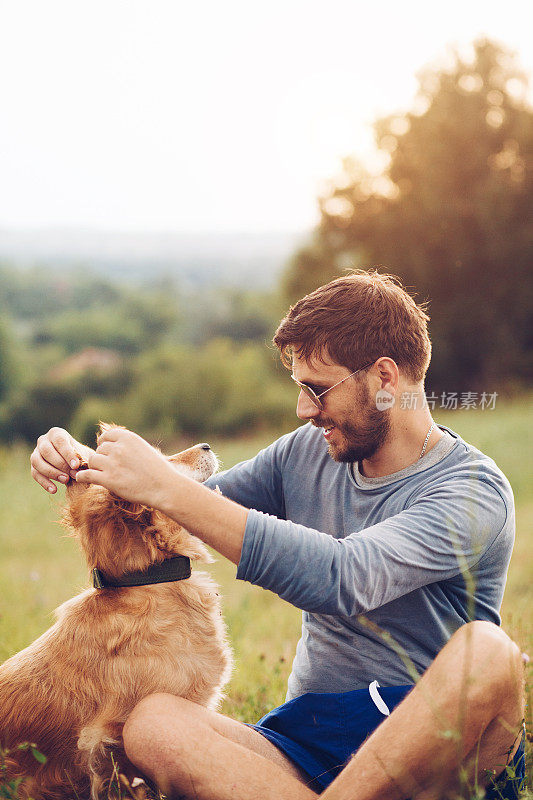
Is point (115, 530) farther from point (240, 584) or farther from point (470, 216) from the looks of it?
point (470, 216)

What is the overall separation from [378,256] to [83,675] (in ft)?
78.1

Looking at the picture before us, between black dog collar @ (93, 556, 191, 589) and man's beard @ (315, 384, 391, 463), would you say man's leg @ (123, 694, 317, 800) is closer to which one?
black dog collar @ (93, 556, 191, 589)

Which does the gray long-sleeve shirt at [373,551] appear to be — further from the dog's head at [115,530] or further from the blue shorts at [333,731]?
the dog's head at [115,530]

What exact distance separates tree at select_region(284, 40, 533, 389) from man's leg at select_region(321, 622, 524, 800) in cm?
2216

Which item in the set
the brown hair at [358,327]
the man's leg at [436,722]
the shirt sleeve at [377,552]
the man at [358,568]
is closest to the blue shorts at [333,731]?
the man at [358,568]

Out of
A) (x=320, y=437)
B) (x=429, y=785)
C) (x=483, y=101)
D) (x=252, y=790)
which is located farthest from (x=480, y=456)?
(x=483, y=101)

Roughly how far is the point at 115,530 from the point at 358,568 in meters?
0.96

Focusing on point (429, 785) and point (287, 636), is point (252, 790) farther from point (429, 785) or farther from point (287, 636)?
point (287, 636)

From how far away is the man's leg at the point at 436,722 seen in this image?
2244 millimetres

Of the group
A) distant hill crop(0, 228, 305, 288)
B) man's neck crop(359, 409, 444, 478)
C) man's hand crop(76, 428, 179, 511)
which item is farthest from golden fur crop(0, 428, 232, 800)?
distant hill crop(0, 228, 305, 288)

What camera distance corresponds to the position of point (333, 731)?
8.93ft

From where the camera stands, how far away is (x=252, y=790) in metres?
2.44

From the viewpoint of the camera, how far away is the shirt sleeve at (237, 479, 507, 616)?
2219 mm

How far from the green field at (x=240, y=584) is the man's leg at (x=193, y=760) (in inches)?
33.0
